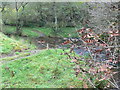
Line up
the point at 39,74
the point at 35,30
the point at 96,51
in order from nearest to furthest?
the point at 96,51 → the point at 39,74 → the point at 35,30

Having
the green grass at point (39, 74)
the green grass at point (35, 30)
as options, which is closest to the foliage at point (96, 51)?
the green grass at point (39, 74)

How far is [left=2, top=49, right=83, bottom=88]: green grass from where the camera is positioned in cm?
728

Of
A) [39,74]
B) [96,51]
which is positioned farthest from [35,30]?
[96,51]

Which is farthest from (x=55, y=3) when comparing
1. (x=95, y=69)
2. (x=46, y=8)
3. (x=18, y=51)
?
(x=95, y=69)

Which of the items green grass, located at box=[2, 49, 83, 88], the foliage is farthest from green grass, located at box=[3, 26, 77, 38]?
the foliage

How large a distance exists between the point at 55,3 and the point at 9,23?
7488 mm

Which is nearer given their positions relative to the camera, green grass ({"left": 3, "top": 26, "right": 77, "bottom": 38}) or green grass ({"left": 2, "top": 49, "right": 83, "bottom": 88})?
green grass ({"left": 2, "top": 49, "right": 83, "bottom": 88})

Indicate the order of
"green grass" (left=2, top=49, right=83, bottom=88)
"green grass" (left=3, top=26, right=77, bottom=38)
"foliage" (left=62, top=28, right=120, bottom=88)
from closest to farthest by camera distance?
"foliage" (left=62, top=28, right=120, bottom=88)
"green grass" (left=2, top=49, right=83, bottom=88)
"green grass" (left=3, top=26, right=77, bottom=38)

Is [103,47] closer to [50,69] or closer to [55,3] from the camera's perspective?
[50,69]

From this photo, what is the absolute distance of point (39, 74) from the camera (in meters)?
8.20

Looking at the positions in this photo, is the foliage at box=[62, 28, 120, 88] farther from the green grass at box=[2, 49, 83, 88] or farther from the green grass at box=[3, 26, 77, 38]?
the green grass at box=[3, 26, 77, 38]

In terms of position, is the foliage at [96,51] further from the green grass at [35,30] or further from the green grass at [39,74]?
the green grass at [35,30]

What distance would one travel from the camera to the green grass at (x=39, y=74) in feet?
23.9

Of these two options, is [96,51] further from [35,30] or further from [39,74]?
[35,30]
